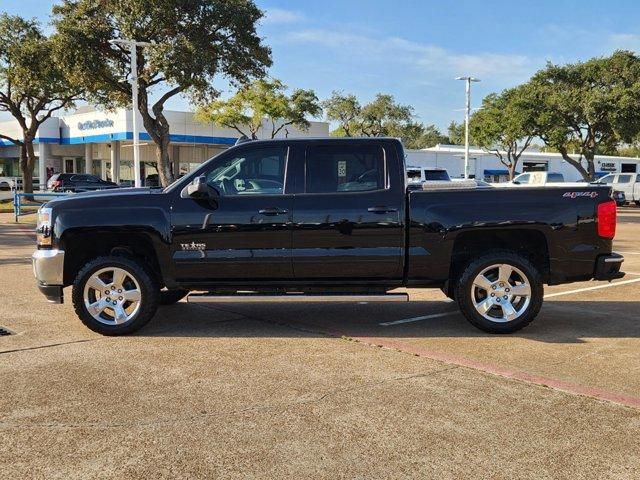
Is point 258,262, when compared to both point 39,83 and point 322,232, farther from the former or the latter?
point 39,83

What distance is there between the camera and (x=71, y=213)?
20.8 ft

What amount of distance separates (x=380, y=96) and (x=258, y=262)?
2035 inches

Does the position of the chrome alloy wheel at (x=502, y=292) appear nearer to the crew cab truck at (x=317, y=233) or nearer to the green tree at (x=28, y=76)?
the crew cab truck at (x=317, y=233)

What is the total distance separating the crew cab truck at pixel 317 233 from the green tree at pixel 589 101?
31.4 m

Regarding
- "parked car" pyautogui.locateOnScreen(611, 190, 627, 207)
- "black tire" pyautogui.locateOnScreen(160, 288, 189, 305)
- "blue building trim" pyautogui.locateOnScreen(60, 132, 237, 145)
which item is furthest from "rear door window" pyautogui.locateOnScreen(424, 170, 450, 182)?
"blue building trim" pyautogui.locateOnScreen(60, 132, 237, 145)

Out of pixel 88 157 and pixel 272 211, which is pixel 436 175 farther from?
pixel 88 157

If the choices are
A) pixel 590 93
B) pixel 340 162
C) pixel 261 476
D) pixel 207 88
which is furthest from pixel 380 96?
pixel 261 476

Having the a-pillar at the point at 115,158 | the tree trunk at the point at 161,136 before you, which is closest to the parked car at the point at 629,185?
the tree trunk at the point at 161,136

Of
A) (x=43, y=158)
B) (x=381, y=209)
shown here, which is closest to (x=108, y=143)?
(x=43, y=158)

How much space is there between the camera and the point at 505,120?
133 feet

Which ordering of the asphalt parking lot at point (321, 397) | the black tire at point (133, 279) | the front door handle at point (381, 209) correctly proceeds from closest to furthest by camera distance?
the asphalt parking lot at point (321, 397) → the front door handle at point (381, 209) → the black tire at point (133, 279)

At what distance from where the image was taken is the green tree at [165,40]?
2350 cm

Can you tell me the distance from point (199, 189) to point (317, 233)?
3.99 feet

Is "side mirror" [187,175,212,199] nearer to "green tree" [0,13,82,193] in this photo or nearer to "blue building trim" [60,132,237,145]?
"green tree" [0,13,82,193]
